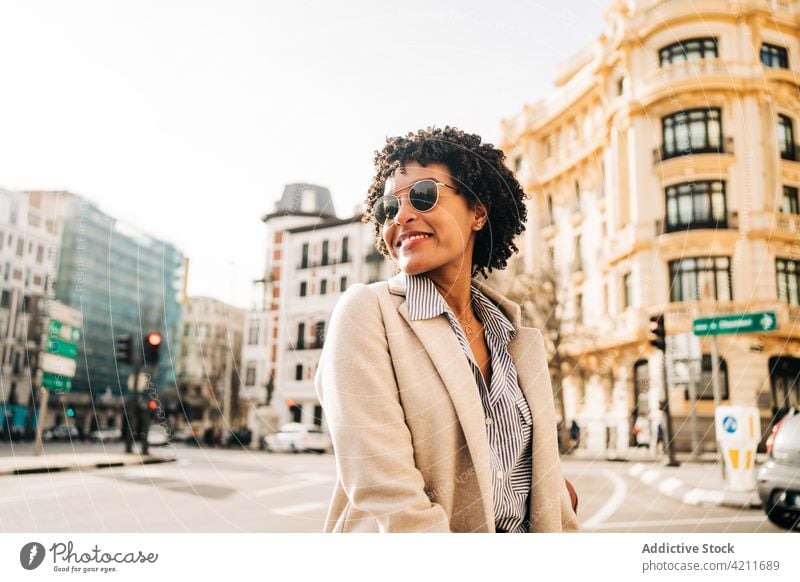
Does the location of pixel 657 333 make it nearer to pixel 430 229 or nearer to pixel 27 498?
pixel 430 229

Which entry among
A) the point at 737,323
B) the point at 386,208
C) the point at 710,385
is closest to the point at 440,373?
the point at 386,208

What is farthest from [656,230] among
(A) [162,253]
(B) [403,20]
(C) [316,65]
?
(A) [162,253]

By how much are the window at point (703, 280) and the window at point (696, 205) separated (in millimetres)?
135

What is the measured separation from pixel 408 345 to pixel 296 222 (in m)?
0.73

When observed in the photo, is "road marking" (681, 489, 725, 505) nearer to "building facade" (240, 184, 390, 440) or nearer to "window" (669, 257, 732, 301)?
"window" (669, 257, 732, 301)

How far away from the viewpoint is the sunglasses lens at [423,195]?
1.17m

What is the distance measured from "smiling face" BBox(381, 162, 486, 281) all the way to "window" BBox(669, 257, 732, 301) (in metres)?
1.35

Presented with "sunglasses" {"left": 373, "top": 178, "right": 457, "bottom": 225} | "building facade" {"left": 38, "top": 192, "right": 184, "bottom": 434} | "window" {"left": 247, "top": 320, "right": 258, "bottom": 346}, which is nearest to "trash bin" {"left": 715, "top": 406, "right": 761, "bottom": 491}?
"window" {"left": 247, "top": 320, "right": 258, "bottom": 346}

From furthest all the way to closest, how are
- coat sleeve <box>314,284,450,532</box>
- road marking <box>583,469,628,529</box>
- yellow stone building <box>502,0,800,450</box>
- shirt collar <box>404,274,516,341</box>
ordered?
road marking <box>583,469,628,529</box> < yellow stone building <box>502,0,800,450</box> < shirt collar <box>404,274,516,341</box> < coat sleeve <box>314,284,450,532</box>

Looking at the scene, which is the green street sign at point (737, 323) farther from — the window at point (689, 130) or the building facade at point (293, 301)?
the building facade at point (293, 301)

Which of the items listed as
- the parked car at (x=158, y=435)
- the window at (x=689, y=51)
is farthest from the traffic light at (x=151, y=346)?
the window at (x=689, y=51)

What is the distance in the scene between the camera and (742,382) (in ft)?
10.2

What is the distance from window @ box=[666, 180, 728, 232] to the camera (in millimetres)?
2195

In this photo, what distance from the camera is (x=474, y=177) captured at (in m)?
1.23
